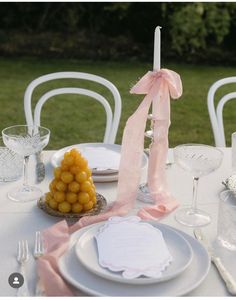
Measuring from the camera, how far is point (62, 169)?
1.75m

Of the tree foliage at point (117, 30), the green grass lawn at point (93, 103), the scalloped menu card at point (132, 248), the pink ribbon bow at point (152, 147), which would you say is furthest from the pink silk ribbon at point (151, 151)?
the tree foliage at point (117, 30)

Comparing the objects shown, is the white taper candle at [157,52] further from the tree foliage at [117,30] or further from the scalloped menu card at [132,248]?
the tree foliage at [117,30]

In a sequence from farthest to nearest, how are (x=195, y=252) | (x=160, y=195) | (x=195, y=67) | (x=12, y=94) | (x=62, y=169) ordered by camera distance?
Answer: (x=195, y=67) → (x=12, y=94) → (x=160, y=195) → (x=62, y=169) → (x=195, y=252)

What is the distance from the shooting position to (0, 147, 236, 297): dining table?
57.7 inches

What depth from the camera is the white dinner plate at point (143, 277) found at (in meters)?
1.40

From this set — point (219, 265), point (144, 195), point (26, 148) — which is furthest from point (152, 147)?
point (219, 265)

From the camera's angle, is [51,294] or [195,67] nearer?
[51,294]

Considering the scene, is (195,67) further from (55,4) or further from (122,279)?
(122,279)

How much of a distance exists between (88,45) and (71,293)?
525 centimetres

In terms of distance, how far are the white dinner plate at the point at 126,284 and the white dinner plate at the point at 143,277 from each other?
0.06 ft

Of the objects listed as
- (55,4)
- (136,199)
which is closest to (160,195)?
(136,199)

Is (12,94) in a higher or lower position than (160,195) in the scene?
lower

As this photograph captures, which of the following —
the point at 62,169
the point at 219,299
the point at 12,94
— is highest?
the point at 62,169

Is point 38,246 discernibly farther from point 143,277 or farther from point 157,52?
point 157,52
